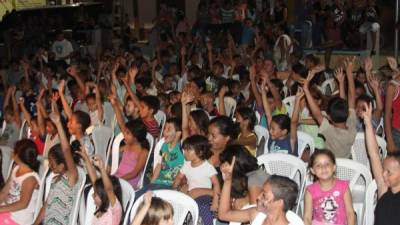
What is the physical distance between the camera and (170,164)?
5.97 m

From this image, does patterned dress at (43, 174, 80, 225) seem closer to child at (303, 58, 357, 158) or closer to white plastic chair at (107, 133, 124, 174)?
white plastic chair at (107, 133, 124, 174)

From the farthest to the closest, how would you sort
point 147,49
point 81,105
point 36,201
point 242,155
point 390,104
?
point 147,49
point 81,105
point 390,104
point 36,201
point 242,155

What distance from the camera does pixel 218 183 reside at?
505 centimetres

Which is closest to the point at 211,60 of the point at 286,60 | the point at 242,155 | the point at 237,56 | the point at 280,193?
the point at 237,56

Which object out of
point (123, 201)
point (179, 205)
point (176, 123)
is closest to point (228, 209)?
point (179, 205)

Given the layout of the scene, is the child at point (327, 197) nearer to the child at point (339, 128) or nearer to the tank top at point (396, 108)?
the child at point (339, 128)

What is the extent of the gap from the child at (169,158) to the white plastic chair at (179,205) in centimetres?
91

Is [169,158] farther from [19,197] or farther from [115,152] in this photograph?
[19,197]

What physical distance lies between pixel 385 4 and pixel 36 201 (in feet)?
41.0

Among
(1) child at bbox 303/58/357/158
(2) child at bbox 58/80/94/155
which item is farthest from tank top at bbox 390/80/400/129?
(2) child at bbox 58/80/94/155

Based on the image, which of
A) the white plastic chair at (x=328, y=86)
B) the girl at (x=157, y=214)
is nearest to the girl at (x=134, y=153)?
the girl at (x=157, y=214)

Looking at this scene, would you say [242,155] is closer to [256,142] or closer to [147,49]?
[256,142]

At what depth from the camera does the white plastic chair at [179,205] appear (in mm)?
4742

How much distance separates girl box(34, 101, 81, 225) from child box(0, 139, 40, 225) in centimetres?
12
